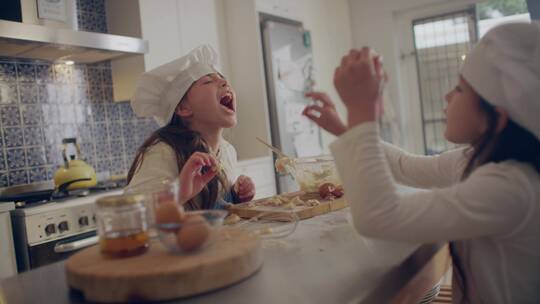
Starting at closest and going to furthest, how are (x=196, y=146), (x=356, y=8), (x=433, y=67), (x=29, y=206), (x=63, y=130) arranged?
(x=196, y=146) < (x=29, y=206) < (x=63, y=130) < (x=433, y=67) < (x=356, y=8)

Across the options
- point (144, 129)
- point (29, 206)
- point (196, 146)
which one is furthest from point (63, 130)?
point (196, 146)

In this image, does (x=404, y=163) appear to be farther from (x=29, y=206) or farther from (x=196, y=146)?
(x=29, y=206)

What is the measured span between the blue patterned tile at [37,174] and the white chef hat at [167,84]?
1264 millimetres

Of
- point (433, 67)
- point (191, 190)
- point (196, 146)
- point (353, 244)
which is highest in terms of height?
point (433, 67)

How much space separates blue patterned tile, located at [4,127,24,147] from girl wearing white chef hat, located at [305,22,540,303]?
86.3 inches

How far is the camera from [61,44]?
229 centimetres

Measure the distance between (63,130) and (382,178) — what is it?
2374mm

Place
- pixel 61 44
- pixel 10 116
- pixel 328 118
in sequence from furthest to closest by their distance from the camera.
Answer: pixel 10 116 < pixel 61 44 < pixel 328 118

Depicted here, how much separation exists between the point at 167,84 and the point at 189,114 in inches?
4.8

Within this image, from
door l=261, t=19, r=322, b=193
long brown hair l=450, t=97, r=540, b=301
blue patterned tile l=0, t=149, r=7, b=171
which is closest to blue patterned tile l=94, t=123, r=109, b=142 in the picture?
blue patterned tile l=0, t=149, r=7, b=171

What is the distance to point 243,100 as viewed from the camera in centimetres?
353

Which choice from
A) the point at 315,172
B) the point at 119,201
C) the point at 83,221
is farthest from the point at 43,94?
the point at 119,201

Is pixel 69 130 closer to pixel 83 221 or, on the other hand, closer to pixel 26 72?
pixel 26 72

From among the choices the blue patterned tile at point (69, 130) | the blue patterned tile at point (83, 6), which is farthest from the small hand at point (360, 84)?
the blue patterned tile at point (83, 6)
